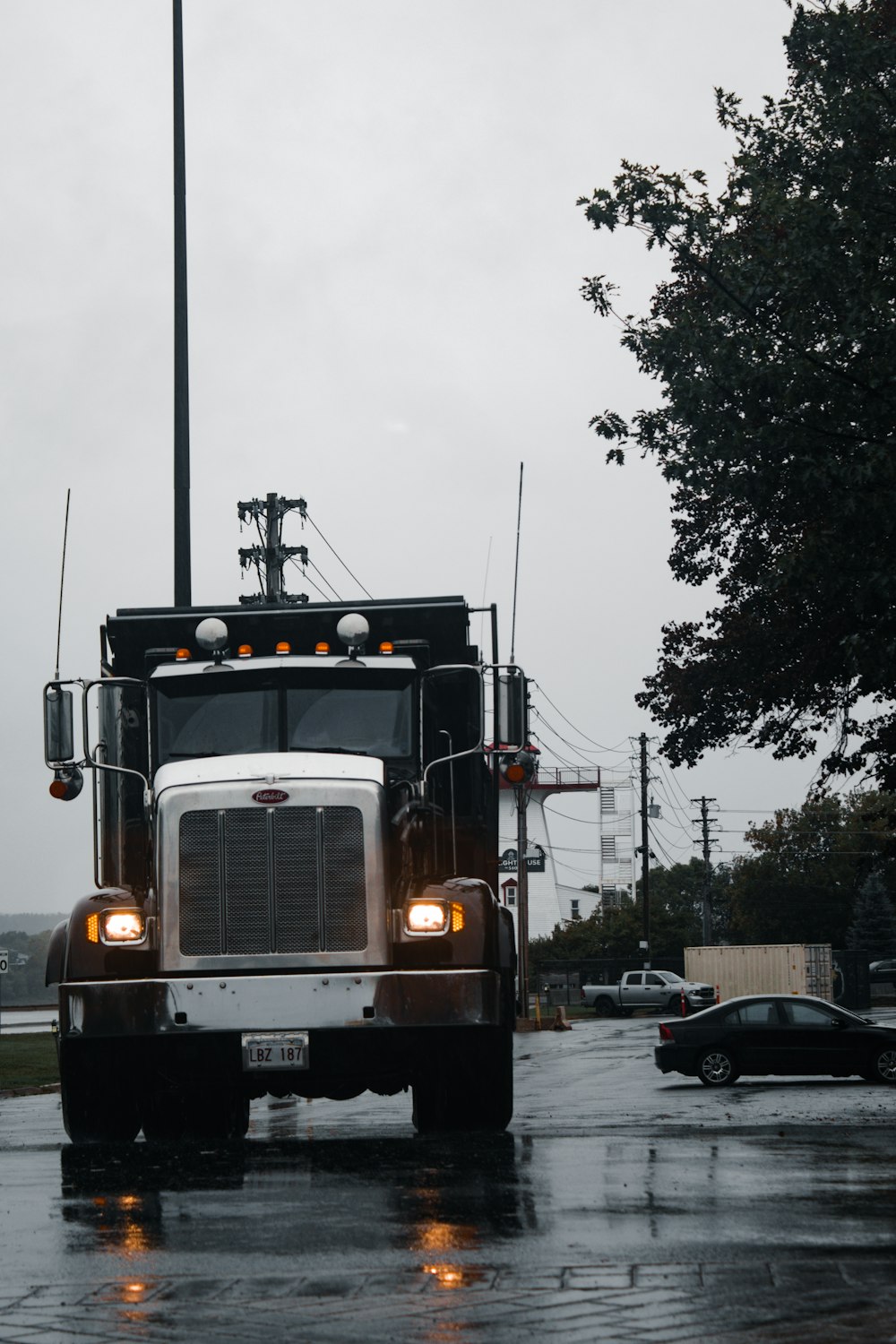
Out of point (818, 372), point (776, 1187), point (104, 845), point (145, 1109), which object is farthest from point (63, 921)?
point (818, 372)

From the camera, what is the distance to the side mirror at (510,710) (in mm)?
13125

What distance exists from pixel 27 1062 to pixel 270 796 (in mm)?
25607

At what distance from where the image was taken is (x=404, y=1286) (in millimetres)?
6961

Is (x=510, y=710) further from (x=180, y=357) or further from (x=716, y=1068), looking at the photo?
(x=716, y=1068)

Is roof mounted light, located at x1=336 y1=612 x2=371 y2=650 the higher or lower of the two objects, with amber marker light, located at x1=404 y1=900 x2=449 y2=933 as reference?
higher

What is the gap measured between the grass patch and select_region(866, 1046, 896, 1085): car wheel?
11975mm

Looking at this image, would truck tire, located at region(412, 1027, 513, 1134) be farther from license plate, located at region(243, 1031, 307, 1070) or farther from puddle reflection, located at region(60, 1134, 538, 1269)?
license plate, located at region(243, 1031, 307, 1070)

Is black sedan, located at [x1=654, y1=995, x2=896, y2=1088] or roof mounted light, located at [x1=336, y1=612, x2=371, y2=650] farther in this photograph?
black sedan, located at [x1=654, y1=995, x2=896, y2=1088]

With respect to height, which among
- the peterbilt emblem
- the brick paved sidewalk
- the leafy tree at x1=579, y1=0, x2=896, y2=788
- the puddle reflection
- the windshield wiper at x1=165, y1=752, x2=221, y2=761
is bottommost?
the puddle reflection

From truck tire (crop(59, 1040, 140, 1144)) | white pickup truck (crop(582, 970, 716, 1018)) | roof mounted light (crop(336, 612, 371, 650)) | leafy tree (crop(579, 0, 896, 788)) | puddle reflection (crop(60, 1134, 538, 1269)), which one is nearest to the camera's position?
puddle reflection (crop(60, 1134, 538, 1269))

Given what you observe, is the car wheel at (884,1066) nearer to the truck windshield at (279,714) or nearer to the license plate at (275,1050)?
the truck windshield at (279,714)

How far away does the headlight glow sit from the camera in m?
12.2

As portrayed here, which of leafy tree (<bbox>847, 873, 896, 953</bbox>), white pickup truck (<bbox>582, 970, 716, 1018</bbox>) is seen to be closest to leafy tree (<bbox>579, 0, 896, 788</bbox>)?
white pickup truck (<bbox>582, 970, 716, 1018</bbox>)

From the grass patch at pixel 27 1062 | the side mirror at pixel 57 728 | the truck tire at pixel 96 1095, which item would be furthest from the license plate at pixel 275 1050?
the grass patch at pixel 27 1062
